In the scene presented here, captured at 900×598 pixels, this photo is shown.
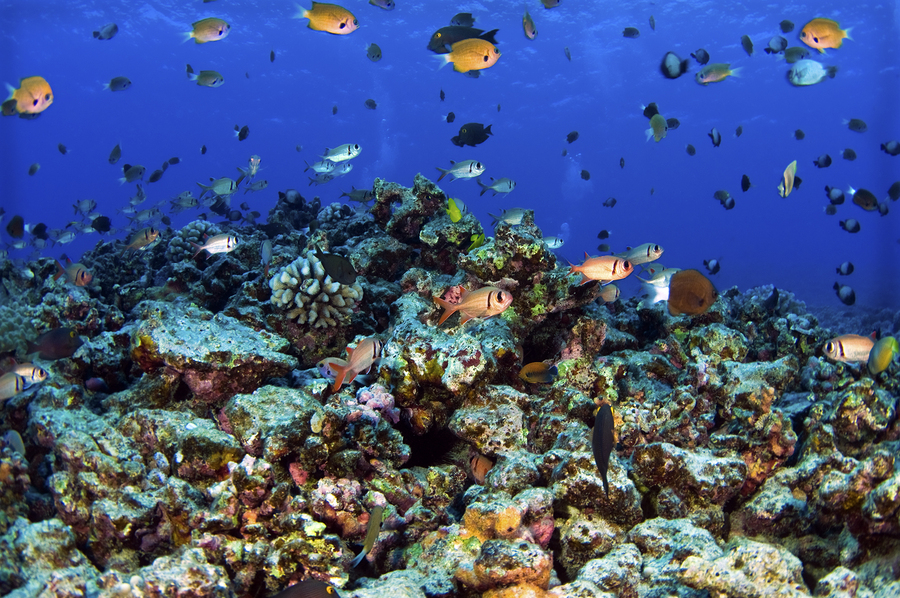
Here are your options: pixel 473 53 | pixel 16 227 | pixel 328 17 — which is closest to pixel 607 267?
pixel 473 53

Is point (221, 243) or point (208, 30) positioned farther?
point (208, 30)

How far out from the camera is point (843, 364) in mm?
5059

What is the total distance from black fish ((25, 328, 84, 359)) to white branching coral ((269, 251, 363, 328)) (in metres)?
1.86

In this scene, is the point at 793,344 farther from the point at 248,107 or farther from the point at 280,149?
the point at 280,149

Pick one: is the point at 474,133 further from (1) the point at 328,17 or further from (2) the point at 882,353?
(2) the point at 882,353

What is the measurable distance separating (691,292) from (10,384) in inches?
244

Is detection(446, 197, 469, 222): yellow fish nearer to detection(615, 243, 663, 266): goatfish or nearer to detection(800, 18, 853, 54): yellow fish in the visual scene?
detection(615, 243, 663, 266): goatfish

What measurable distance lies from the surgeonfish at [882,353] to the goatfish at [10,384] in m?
7.65

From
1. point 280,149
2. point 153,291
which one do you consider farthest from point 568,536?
point 280,149

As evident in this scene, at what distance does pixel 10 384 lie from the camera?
12.5 feet

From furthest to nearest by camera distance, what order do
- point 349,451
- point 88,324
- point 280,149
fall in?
point 280,149 → point 88,324 → point 349,451

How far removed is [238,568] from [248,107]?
8050 cm

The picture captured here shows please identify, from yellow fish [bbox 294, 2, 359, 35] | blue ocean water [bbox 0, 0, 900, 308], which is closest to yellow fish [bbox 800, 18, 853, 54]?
yellow fish [bbox 294, 2, 359, 35]

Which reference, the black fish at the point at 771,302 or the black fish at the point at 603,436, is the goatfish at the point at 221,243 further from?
the black fish at the point at 771,302
